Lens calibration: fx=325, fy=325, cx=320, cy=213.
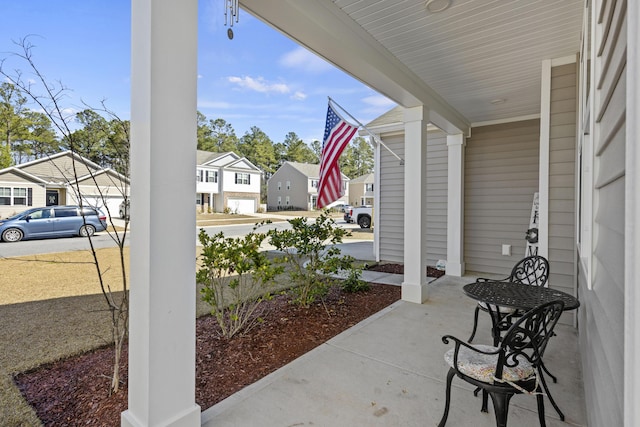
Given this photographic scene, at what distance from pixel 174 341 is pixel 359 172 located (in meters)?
42.5

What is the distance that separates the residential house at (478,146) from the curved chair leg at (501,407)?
338 millimetres

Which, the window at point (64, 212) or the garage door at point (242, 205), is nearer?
the window at point (64, 212)

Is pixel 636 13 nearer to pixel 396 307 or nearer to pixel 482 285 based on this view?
pixel 482 285

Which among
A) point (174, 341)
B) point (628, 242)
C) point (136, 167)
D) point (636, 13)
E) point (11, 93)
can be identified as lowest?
point (174, 341)

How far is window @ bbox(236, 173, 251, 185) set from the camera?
26.0 meters

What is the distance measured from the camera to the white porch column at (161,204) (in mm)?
1539

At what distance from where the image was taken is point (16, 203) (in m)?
14.5

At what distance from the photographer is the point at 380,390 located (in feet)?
7.43

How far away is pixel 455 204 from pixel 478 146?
118 cm

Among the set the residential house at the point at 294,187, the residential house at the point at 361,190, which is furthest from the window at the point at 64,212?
the residential house at the point at 361,190

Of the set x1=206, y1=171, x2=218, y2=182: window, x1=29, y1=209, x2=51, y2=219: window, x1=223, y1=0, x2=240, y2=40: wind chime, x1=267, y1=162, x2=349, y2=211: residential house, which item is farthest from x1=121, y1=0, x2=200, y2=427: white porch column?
x1=267, y1=162, x2=349, y2=211: residential house

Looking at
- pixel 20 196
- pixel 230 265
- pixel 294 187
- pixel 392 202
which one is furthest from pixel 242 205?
pixel 230 265

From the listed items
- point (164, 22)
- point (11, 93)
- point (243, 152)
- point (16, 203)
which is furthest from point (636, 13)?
point (243, 152)

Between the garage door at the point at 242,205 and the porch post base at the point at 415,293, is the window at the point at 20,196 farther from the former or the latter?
the porch post base at the point at 415,293
